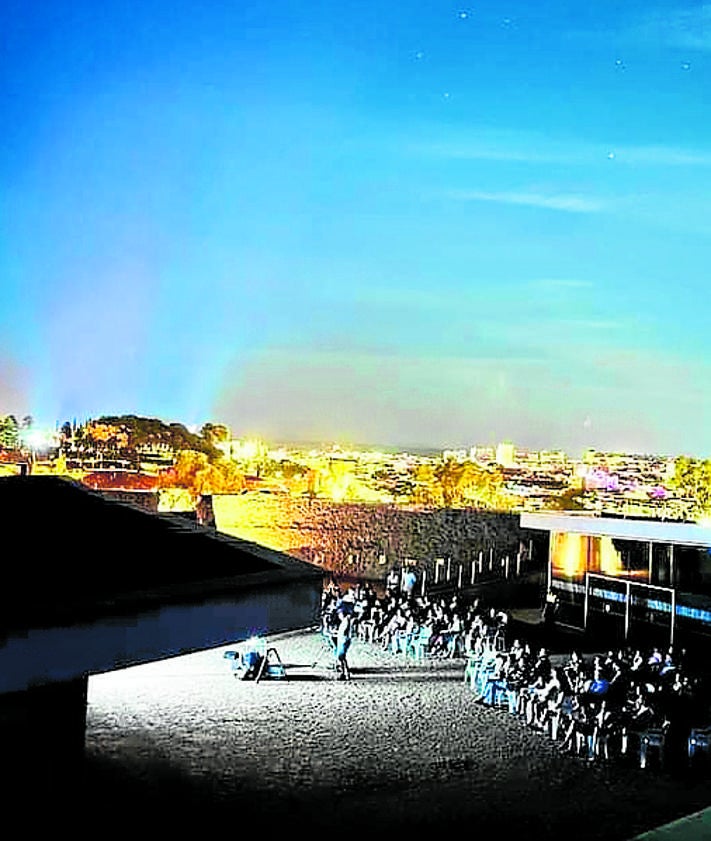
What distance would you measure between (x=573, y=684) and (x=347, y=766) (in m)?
1.93

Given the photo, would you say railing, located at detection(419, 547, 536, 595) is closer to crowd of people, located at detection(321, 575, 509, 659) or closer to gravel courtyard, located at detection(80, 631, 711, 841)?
crowd of people, located at detection(321, 575, 509, 659)

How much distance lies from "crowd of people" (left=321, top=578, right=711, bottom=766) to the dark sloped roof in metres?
2.51

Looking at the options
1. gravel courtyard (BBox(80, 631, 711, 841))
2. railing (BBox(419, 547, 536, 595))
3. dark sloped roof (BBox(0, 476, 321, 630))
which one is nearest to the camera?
dark sloped roof (BBox(0, 476, 321, 630))

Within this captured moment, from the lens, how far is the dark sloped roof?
129 inches

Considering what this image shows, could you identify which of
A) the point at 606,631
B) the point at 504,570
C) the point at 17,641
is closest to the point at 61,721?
the point at 17,641

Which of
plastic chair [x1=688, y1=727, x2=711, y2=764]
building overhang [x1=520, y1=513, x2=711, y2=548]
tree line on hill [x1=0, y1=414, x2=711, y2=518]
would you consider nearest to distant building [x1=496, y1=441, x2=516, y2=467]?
tree line on hill [x1=0, y1=414, x2=711, y2=518]

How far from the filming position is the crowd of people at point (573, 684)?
6570 mm

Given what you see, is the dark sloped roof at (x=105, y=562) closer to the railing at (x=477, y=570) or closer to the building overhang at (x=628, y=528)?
the building overhang at (x=628, y=528)

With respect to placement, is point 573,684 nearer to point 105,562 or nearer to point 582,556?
point 582,556

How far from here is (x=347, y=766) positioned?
6238mm

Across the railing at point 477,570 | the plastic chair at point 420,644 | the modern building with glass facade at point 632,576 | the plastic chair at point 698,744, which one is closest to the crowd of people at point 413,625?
the plastic chair at point 420,644

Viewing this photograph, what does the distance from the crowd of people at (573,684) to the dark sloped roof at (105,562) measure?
2.51 m

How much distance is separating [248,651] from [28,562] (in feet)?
16.5

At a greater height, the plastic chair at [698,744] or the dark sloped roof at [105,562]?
the dark sloped roof at [105,562]
